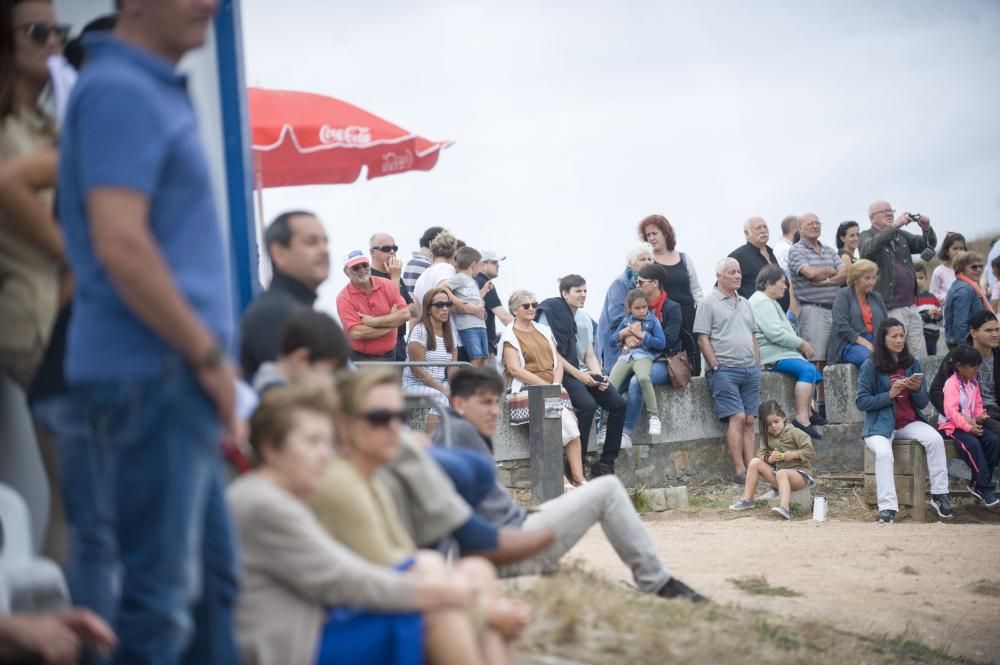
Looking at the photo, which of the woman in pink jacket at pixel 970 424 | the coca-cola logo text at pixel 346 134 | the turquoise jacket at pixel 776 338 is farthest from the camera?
the turquoise jacket at pixel 776 338

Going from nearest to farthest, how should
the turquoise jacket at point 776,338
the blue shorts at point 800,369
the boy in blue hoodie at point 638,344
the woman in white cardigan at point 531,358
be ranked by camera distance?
the woman in white cardigan at point 531,358 → the boy in blue hoodie at point 638,344 → the turquoise jacket at point 776,338 → the blue shorts at point 800,369

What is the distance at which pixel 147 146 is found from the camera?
10.4 ft

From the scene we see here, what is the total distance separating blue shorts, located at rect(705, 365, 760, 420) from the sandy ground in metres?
1.19

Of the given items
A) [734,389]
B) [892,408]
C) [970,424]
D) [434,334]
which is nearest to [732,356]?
[734,389]

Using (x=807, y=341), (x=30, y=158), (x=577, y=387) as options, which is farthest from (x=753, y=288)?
(x=30, y=158)

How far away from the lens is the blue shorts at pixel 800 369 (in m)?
14.0

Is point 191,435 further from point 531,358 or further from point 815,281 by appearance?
point 815,281

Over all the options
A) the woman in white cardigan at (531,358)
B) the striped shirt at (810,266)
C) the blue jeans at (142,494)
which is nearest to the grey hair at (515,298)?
the woman in white cardigan at (531,358)

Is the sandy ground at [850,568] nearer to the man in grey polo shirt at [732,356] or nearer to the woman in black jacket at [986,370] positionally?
the man in grey polo shirt at [732,356]

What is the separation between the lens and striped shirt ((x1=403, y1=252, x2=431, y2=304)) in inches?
449

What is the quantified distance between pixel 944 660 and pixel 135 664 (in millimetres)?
5893

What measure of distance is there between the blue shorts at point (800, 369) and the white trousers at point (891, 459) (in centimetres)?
109

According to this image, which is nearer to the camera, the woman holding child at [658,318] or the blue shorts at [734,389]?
the woman holding child at [658,318]

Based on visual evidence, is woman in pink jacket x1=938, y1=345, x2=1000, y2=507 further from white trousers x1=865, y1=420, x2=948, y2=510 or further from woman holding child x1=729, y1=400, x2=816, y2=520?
woman holding child x1=729, y1=400, x2=816, y2=520
